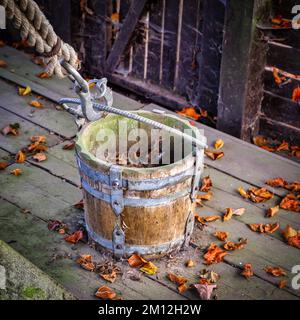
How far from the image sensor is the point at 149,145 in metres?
4.88

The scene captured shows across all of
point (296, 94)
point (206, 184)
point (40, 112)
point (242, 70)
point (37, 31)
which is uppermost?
point (37, 31)

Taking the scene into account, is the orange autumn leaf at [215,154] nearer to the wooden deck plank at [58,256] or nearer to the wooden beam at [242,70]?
the wooden beam at [242,70]

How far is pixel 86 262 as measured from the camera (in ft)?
14.8

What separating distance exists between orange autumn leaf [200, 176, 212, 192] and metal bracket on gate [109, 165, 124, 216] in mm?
1215

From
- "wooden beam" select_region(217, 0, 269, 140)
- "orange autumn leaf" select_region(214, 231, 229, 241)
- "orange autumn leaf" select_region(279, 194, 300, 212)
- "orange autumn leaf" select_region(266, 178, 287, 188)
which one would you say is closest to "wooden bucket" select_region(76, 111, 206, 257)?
"orange autumn leaf" select_region(214, 231, 229, 241)

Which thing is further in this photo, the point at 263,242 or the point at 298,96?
the point at 298,96

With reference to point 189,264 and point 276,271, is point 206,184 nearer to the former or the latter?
point 189,264

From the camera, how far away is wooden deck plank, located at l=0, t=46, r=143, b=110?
6.46 m

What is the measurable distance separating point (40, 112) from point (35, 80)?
2.08 ft

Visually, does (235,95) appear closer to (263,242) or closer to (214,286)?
(263,242)

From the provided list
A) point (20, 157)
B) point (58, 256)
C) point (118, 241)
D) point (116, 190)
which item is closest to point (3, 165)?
point (20, 157)

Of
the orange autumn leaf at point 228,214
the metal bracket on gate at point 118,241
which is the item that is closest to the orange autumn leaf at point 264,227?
the orange autumn leaf at point 228,214
